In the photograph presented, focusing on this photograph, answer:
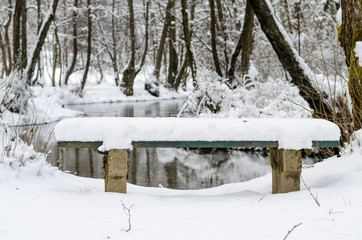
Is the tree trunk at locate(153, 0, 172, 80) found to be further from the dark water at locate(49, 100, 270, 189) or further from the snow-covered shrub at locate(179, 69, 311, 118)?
the dark water at locate(49, 100, 270, 189)

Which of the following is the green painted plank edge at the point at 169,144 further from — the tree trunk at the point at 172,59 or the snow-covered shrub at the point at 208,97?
the tree trunk at the point at 172,59

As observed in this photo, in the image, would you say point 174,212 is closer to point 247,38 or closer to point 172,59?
point 247,38

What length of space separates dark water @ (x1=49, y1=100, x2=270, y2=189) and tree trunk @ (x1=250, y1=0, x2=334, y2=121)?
1.64 meters

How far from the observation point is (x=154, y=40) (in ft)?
107

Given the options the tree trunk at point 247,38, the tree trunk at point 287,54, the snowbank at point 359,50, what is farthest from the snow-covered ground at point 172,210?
the tree trunk at point 247,38

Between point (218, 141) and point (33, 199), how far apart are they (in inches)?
62.1

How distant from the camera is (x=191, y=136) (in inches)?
132

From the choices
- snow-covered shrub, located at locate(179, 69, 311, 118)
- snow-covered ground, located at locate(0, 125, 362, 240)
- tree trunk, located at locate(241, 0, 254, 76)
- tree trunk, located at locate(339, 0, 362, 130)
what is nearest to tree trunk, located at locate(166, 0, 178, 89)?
tree trunk, located at locate(241, 0, 254, 76)

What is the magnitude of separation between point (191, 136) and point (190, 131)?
4cm

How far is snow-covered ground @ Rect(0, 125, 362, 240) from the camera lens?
233 cm

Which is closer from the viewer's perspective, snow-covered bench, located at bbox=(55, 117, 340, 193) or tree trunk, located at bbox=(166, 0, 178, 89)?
snow-covered bench, located at bbox=(55, 117, 340, 193)

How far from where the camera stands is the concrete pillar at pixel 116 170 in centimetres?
338

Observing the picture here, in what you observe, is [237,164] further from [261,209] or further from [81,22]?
[81,22]

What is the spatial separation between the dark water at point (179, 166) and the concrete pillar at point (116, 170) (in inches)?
72.9
